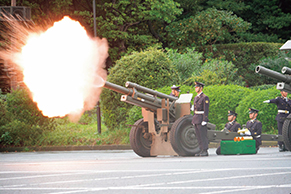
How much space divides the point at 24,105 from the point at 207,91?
8078mm

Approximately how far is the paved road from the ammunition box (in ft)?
6.98

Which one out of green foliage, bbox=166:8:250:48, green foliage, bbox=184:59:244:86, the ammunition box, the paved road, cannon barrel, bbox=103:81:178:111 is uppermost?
green foliage, bbox=166:8:250:48

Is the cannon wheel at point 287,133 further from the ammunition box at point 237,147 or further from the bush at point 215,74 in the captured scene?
the bush at point 215,74

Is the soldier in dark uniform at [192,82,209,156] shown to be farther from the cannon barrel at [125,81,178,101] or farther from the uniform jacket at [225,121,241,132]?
the uniform jacket at [225,121,241,132]

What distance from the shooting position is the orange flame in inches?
520

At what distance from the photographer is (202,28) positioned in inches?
1273

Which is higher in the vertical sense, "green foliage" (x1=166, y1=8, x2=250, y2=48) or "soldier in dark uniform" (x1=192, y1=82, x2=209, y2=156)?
"green foliage" (x1=166, y1=8, x2=250, y2=48)

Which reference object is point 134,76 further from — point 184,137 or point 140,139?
point 184,137

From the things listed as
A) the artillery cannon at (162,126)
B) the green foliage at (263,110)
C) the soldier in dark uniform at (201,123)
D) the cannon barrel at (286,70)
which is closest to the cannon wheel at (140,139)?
the artillery cannon at (162,126)

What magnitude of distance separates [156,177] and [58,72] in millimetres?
5476

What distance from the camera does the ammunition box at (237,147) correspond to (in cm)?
1393

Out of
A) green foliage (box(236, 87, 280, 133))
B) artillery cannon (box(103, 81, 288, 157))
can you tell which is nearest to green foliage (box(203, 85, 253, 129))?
green foliage (box(236, 87, 280, 133))

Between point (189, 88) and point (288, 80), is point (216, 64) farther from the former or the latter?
point (288, 80)

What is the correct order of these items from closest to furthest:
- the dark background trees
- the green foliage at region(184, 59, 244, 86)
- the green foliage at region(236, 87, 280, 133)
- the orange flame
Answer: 1. the orange flame
2. the green foliage at region(236, 87, 280, 133)
3. the green foliage at region(184, 59, 244, 86)
4. the dark background trees
